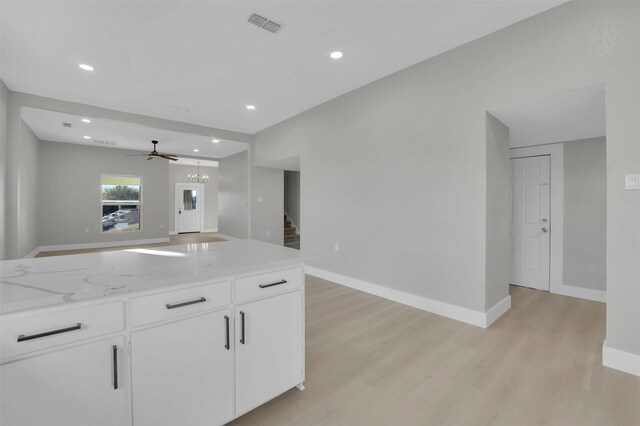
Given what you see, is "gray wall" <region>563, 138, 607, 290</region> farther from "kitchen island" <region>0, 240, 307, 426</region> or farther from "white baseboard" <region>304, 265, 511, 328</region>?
"kitchen island" <region>0, 240, 307, 426</region>

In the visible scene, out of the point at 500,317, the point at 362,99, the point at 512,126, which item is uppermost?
the point at 362,99

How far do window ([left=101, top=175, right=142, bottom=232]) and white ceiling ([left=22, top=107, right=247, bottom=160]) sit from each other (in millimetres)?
1027

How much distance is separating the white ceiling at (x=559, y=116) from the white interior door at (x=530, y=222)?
1.61ft

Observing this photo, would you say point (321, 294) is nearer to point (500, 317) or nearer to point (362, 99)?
point (500, 317)

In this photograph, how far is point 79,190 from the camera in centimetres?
758

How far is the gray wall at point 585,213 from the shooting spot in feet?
11.4

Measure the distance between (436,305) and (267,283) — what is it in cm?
230

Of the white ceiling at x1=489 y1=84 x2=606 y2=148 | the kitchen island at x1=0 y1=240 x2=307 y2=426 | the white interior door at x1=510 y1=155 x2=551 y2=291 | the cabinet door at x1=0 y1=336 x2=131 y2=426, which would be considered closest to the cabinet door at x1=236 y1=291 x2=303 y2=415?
the kitchen island at x1=0 y1=240 x2=307 y2=426

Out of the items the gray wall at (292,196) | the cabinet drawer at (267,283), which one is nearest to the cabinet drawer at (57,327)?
the cabinet drawer at (267,283)

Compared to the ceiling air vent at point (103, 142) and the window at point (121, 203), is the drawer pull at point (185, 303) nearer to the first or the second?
the ceiling air vent at point (103, 142)

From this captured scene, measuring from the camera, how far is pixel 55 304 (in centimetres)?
101

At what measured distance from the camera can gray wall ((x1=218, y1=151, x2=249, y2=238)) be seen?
25.7 feet

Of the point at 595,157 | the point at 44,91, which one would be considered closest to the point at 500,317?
the point at 595,157

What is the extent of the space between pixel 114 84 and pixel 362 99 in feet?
11.5
